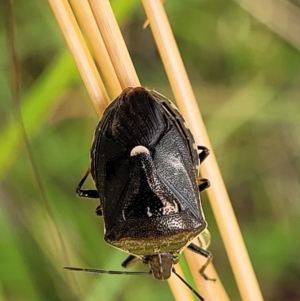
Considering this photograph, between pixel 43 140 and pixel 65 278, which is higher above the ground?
pixel 43 140

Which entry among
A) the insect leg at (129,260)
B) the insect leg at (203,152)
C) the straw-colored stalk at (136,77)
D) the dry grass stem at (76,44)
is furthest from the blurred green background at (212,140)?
the dry grass stem at (76,44)

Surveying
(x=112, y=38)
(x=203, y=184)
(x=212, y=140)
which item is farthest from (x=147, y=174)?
(x=212, y=140)

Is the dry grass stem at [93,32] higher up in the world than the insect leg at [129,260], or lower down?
higher up

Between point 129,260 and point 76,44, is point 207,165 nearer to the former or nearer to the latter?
point 129,260

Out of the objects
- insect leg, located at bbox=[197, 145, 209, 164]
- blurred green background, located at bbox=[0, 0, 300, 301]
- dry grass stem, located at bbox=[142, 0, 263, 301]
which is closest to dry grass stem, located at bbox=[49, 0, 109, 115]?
dry grass stem, located at bbox=[142, 0, 263, 301]

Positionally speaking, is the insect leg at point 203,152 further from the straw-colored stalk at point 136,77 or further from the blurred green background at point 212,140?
the blurred green background at point 212,140

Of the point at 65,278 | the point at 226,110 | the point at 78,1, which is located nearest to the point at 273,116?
the point at 226,110

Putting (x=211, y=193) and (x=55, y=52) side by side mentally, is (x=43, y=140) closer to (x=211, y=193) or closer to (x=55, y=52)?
(x=55, y=52)

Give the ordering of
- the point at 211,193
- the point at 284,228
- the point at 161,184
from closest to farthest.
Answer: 1. the point at 161,184
2. the point at 211,193
3. the point at 284,228
